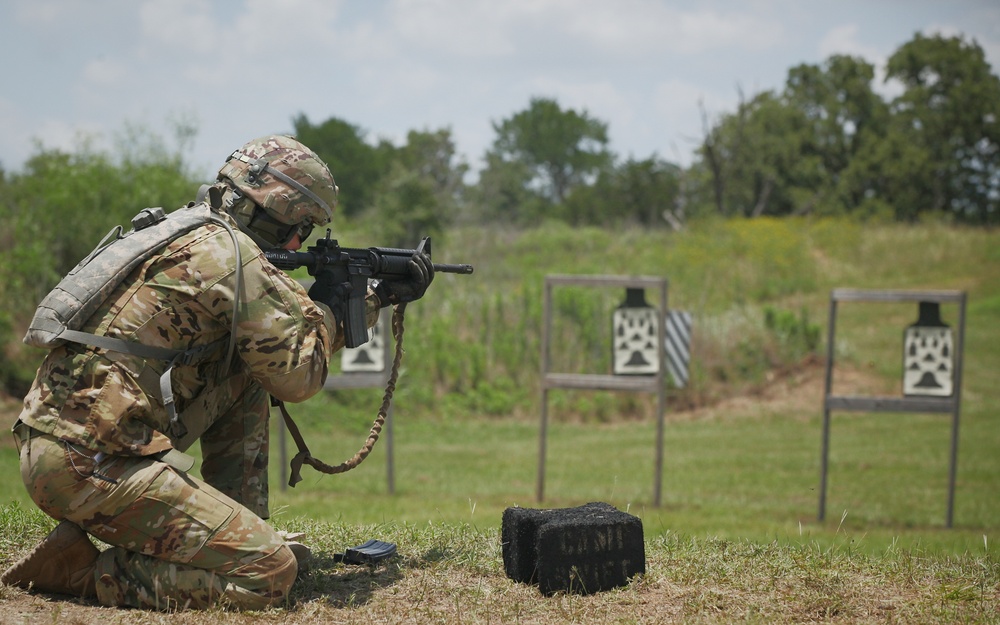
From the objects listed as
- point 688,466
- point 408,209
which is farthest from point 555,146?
point 688,466

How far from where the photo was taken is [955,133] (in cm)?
4316

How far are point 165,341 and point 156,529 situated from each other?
0.79m

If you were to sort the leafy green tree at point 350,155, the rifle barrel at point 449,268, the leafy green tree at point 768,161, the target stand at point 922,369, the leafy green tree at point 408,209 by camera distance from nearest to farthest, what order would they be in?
the rifle barrel at point 449,268 < the target stand at point 922,369 < the leafy green tree at point 408,209 < the leafy green tree at point 768,161 < the leafy green tree at point 350,155

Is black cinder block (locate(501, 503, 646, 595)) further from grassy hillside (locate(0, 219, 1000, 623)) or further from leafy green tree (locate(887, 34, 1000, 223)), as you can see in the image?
leafy green tree (locate(887, 34, 1000, 223))

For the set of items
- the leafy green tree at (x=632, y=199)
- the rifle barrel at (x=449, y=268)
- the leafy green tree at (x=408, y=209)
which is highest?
the leafy green tree at (x=632, y=199)

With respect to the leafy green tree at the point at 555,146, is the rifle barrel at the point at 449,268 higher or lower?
lower

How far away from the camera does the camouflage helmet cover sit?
14.6 ft

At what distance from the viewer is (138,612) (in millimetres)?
4039

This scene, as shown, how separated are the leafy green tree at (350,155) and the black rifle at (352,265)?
4351 cm

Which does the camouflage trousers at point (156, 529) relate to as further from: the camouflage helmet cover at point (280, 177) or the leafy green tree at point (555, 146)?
the leafy green tree at point (555, 146)

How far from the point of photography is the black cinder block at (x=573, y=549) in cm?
450

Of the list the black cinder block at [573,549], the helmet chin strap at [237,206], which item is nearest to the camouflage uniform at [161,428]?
the helmet chin strap at [237,206]

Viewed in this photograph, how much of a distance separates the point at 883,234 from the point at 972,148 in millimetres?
15909

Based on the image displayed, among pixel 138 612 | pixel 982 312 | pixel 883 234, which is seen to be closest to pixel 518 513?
pixel 138 612
